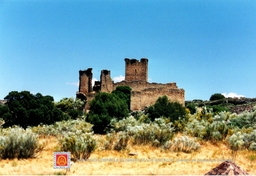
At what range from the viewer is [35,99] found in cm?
2238

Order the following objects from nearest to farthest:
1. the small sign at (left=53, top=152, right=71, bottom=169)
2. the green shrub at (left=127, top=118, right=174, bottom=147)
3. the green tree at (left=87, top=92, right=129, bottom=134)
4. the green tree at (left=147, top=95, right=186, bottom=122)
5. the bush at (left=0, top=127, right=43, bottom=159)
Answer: the small sign at (left=53, top=152, right=71, bottom=169) < the bush at (left=0, top=127, right=43, bottom=159) < the green shrub at (left=127, top=118, right=174, bottom=147) < the green tree at (left=87, top=92, right=129, bottom=134) < the green tree at (left=147, top=95, right=186, bottom=122)

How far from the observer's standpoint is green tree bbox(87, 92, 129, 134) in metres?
21.6

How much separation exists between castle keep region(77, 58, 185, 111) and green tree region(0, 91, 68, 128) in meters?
14.6

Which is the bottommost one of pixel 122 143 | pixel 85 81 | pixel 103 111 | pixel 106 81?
pixel 122 143

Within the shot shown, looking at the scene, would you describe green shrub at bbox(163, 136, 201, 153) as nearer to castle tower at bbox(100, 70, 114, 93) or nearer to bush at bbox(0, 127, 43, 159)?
bush at bbox(0, 127, 43, 159)

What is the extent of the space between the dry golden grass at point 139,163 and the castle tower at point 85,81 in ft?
99.0

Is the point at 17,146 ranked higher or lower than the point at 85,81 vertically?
lower

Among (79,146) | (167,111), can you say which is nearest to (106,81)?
(167,111)

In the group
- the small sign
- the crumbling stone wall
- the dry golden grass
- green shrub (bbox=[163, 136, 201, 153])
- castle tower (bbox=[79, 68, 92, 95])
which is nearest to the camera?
the small sign

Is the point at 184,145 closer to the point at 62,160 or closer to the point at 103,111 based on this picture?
the point at 62,160

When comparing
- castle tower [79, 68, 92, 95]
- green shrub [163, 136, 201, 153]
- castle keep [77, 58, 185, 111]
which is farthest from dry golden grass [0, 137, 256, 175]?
castle tower [79, 68, 92, 95]

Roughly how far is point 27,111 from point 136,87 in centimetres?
2076

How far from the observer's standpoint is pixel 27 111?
2114 centimetres

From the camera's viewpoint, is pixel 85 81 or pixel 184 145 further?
pixel 85 81
